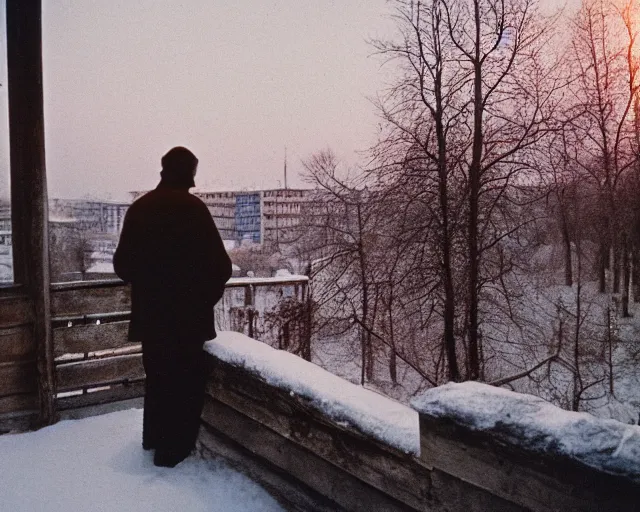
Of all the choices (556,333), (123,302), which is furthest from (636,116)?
(123,302)

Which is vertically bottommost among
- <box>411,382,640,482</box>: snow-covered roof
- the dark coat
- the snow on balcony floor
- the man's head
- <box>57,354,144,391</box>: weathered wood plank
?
the snow on balcony floor

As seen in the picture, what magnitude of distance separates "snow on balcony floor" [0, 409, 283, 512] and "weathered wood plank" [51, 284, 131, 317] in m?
0.92

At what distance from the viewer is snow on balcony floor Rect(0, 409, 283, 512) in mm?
2656

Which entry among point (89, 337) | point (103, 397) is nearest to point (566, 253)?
point (103, 397)

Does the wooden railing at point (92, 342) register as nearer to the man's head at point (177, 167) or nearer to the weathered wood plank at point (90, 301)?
the weathered wood plank at point (90, 301)

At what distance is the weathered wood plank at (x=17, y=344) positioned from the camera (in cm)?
380

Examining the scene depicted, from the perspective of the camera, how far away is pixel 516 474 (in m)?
1.58

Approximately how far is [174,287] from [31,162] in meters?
1.55

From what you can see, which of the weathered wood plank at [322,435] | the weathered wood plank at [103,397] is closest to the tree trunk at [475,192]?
the weathered wood plank at [103,397]

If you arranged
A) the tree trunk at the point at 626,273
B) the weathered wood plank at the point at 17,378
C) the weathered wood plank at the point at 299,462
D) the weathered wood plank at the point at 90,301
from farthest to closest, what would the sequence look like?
1. the tree trunk at the point at 626,273
2. the weathered wood plank at the point at 90,301
3. the weathered wood plank at the point at 17,378
4. the weathered wood plank at the point at 299,462

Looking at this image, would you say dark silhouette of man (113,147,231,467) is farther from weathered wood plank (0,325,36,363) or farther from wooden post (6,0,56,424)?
weathered wood plank (0,325,36,363)

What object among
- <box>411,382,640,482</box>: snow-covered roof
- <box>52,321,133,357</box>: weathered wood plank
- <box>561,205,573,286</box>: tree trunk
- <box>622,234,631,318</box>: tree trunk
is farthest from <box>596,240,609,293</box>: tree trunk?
<box>411,382,640,482</box>: snow-covered roof

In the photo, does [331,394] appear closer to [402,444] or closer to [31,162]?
[402,444]

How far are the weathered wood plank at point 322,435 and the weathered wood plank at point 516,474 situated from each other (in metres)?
0.16
